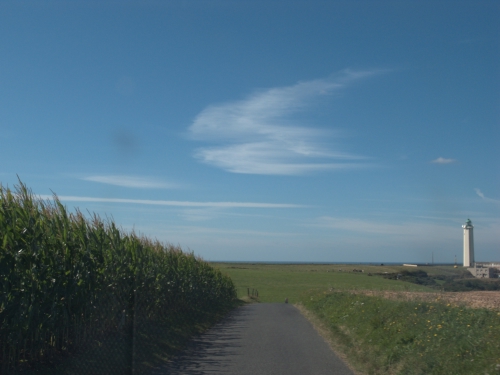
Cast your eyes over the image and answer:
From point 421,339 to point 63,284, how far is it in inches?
280

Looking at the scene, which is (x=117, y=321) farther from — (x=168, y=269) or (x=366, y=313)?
(x=366, y=313)

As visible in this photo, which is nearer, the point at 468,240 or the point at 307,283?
the point at 468,240

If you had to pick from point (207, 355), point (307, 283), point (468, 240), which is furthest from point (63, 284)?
point (307, 283)

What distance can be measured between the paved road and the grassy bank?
0.71 metres

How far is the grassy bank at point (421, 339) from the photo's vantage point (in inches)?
318

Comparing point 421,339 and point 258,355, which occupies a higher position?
point 421,339

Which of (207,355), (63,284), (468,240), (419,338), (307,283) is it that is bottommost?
(307,283)

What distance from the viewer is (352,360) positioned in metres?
11.2

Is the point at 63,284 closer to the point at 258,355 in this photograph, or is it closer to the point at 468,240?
the point at 258,355

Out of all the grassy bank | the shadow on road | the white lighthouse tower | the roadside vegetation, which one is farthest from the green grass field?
the shadow on road

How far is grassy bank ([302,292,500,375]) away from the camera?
318 inches

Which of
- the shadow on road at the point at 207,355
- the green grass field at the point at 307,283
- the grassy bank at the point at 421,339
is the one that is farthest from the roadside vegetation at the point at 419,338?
the green grass field at the point at 307,283

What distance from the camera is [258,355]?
38.7 ft

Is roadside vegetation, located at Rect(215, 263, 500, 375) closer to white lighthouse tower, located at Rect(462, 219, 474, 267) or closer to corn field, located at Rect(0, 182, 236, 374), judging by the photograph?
corn field, located at Rect(0, 182, 236, 374)
